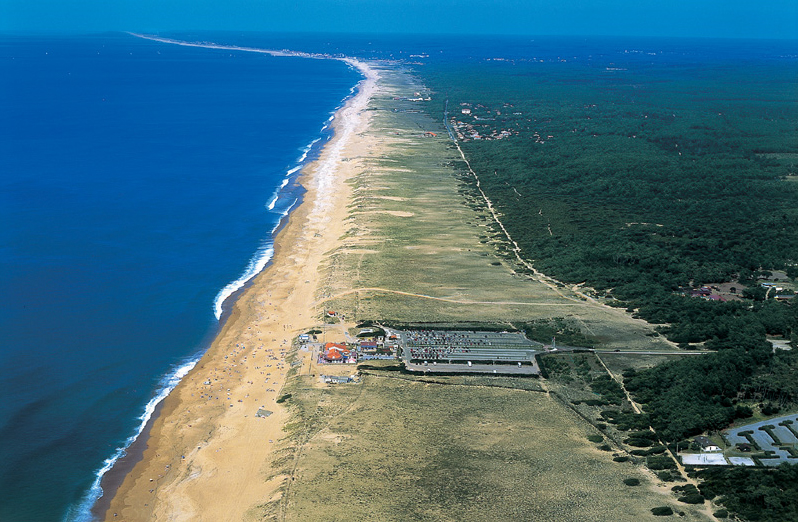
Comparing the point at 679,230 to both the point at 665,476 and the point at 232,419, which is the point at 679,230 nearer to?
the point at 665,476

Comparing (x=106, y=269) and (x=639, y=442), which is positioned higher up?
(x=639, y=442)

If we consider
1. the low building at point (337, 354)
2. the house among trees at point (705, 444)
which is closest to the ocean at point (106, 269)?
the low building at point (337, 354)

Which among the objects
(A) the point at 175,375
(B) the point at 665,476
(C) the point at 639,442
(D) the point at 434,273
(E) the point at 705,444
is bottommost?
(A) the point at 175,375

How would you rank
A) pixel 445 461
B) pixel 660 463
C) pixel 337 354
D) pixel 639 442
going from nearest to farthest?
pixel 660 463
pixel 445 461
pixel 639 442
pixel 337 354

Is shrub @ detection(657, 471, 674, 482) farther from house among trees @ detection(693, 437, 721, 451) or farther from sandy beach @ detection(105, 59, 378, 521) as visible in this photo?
sandy beach @ detection(105, 59, 378, 521)

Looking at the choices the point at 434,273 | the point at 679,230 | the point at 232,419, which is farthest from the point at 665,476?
the point at 679,230

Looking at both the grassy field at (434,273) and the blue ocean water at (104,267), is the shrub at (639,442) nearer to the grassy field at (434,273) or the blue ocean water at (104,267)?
the grassy field at (434,273)

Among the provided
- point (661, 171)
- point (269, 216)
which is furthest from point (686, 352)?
point (661, 171)

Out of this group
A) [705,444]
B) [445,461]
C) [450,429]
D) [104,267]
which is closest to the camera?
[445,461]
